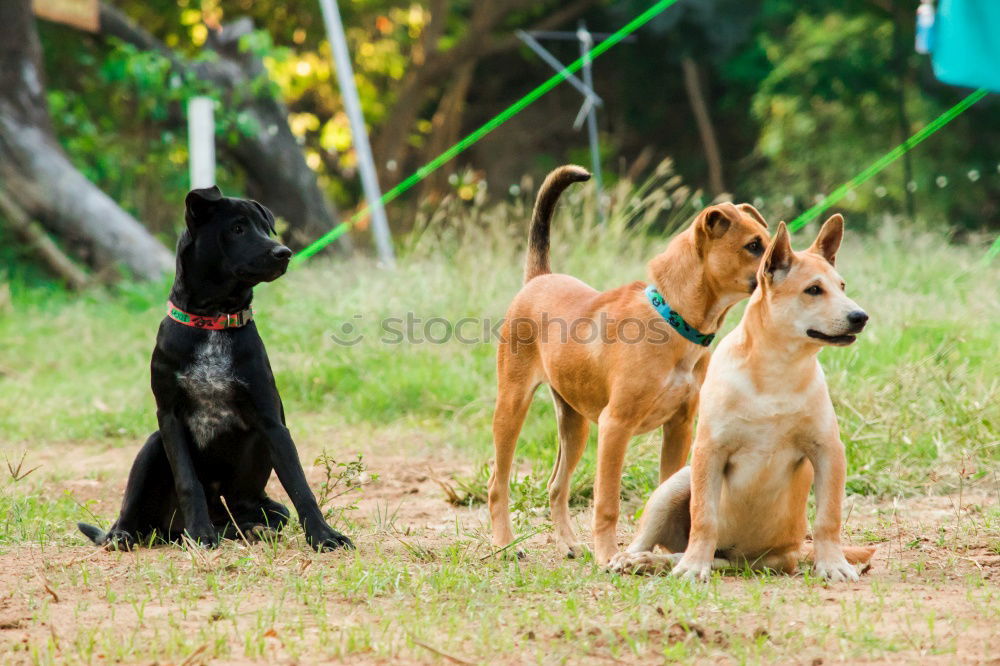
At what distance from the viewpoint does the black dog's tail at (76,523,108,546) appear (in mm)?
4480

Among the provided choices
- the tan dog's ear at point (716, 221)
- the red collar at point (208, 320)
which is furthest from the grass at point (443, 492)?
the tan dog's ear at point (716, 221)

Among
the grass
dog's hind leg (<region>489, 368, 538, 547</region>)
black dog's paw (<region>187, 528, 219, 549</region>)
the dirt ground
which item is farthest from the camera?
dog's hind leg (<region>489, 368, 538, 547</region>)

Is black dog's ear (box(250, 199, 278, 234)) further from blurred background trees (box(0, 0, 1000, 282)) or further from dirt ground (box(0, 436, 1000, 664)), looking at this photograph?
blurred background trees (box(0, 0, 1000, 282))

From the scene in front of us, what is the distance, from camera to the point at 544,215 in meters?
4.92

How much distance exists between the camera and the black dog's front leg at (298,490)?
433 cm

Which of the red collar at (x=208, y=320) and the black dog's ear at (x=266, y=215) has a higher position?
the black dog's ear at (x=266, y=215)

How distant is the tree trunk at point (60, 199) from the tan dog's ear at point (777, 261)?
8577 mm

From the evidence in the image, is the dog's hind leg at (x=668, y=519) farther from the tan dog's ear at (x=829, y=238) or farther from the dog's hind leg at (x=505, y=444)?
the tan dog's ear at (x=829, y=238)

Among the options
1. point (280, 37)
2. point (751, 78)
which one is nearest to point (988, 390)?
point (751, 78)

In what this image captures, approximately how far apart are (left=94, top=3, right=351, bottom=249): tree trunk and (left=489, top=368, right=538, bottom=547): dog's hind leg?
8.82 meters

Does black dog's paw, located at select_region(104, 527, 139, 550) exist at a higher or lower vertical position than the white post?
lower

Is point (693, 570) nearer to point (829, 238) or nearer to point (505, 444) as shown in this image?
point (505, 444)

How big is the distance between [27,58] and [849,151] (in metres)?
11.6

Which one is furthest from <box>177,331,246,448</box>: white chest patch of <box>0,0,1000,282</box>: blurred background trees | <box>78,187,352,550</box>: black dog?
<box>0,0,1000,282</box>: blurred background trees
